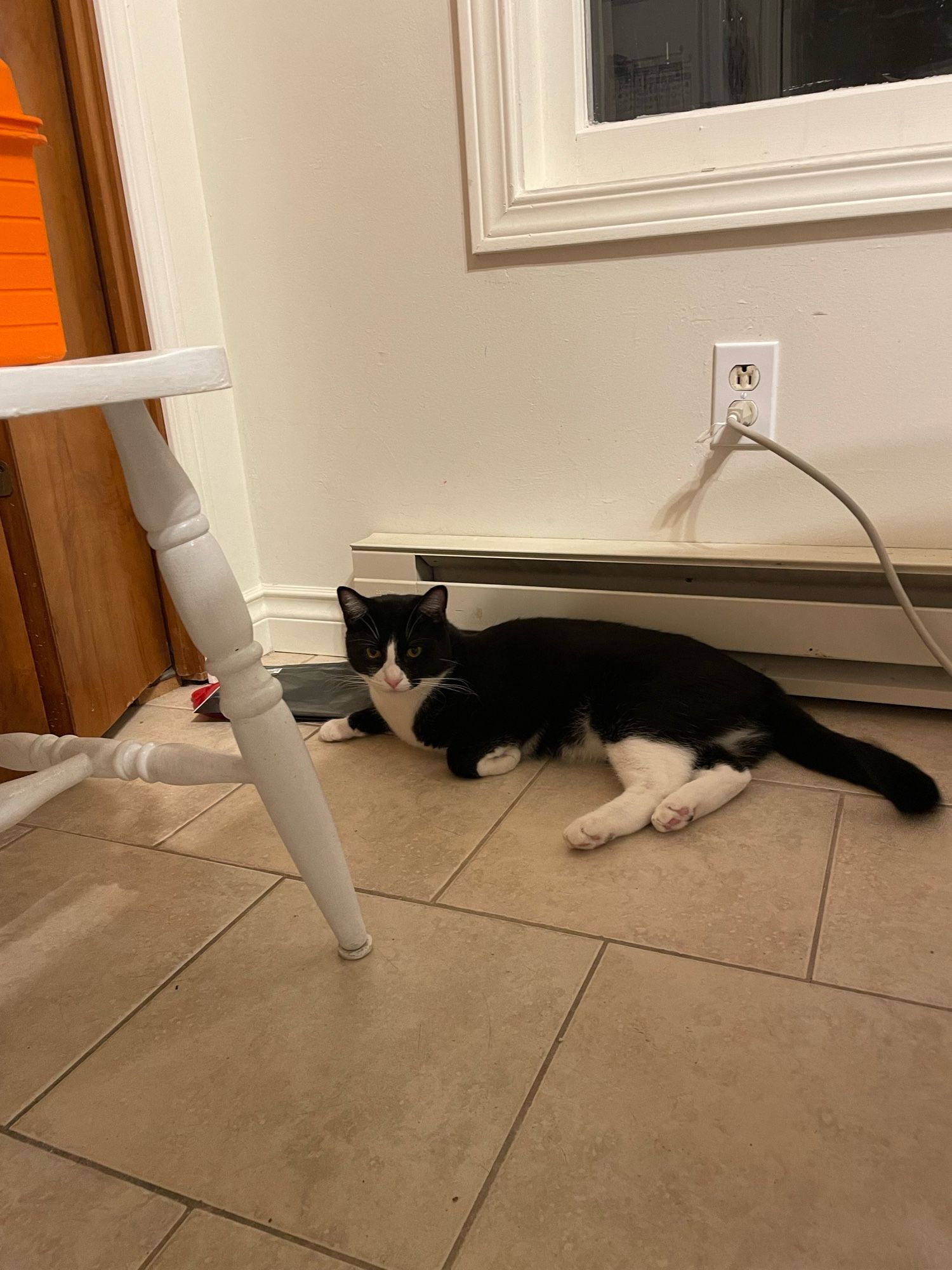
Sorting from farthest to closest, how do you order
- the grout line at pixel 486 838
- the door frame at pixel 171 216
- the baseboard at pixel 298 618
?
Answer: 1. the baseboard at pixel 298 618
2. the door frame at pixel 171 216
3. the grout line at pixel 486 838

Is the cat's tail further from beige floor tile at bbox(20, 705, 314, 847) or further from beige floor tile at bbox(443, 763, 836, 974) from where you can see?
beige floor tile at bbox(20, 705, 314, 847)

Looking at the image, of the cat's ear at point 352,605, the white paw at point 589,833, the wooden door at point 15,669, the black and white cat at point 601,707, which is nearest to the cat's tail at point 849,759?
the black and white cat at point 601,707

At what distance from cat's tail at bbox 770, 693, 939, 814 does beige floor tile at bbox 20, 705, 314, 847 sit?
0.68 m

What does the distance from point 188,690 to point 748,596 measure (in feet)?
3.02

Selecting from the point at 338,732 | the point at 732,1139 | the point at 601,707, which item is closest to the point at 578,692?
the point at 601,707

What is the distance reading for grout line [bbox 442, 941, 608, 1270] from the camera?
1.82ft

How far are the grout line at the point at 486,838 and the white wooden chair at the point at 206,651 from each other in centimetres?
12

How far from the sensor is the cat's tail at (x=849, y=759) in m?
0.96

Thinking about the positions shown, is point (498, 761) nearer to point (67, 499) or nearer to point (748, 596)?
point (748, 596)

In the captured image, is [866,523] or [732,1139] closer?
[732,1139]

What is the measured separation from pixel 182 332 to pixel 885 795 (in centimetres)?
121

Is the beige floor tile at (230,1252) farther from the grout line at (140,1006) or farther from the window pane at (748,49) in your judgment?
the window pane at (748,49)

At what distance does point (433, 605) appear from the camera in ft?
3.74

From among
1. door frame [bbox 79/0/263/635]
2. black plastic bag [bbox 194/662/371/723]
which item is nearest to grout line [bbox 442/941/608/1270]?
black plastic bag [bbox 194/662/371/723]
